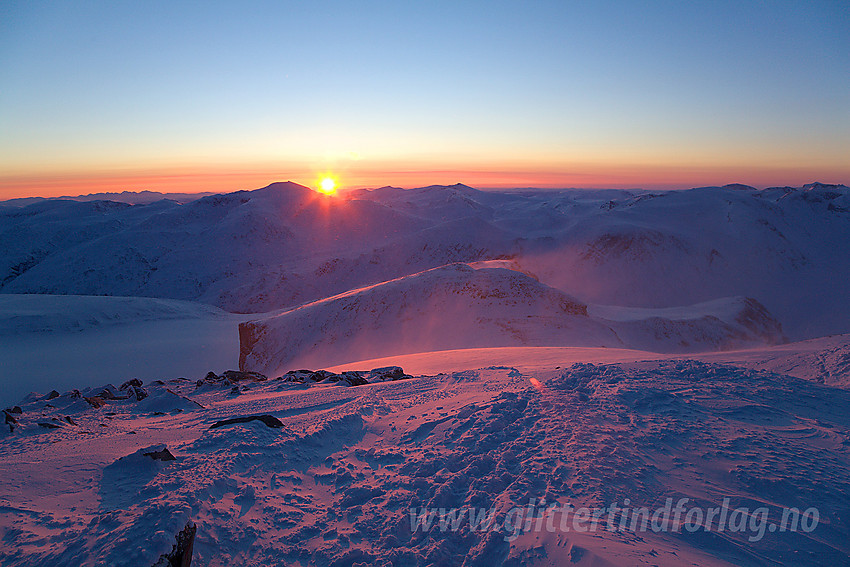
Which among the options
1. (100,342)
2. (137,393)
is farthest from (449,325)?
(100,342)

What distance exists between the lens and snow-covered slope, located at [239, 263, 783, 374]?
20141mm

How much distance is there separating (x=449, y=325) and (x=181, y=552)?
1815 cm

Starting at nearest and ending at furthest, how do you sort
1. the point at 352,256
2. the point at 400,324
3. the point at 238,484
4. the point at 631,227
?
the point at 238,484
the point at 400,324
the point at 631,227
the point at 352,256

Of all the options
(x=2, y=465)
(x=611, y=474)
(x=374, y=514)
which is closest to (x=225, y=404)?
(x=2, y=465)

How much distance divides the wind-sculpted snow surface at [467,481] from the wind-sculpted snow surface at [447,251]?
4051cm

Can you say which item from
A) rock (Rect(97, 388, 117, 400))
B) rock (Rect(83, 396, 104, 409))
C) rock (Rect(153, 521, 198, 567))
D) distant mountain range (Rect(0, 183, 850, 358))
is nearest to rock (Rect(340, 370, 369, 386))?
rock (Rect(83, 396, 104, 409))

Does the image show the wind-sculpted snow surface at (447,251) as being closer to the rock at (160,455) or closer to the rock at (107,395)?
the rock at (107,395)

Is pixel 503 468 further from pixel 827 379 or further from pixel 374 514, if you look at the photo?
pixel 827 379

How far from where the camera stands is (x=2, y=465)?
4855mm

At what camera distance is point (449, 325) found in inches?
826

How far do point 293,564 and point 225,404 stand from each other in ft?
20.0

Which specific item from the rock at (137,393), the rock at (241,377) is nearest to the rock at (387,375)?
the rock at (241,377)

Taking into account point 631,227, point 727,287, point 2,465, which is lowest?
point 727,287

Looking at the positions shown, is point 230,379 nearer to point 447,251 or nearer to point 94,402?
point 94,402
